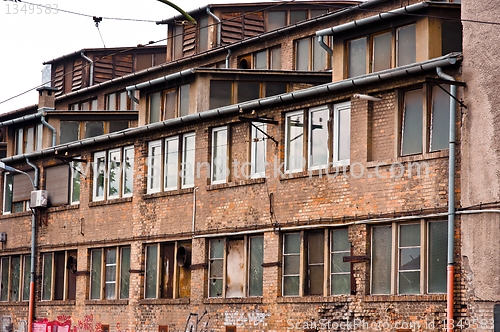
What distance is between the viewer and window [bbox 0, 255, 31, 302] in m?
33.8

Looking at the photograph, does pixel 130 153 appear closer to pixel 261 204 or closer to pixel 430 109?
pixel 261 204

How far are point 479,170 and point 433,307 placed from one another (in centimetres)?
290

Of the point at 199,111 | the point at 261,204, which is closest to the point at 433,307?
the point at 261,204

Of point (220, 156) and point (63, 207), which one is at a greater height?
point (220, 156)

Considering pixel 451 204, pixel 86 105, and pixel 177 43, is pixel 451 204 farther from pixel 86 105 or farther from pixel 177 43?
pixel 86 105

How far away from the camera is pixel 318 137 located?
2380 centimetres

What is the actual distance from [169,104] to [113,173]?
125 inches

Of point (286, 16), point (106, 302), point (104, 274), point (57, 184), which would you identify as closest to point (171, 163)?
point (104, 274)

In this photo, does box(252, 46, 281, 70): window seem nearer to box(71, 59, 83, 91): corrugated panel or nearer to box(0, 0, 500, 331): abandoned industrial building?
box(0, 0, 500, 331): abandoned industrial building

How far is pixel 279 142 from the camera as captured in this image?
24734 mm

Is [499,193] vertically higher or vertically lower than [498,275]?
higher

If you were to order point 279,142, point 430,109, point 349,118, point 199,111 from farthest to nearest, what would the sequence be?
1. point 199,111
2. point 279,142
3. point 349,118
4. point 430,109

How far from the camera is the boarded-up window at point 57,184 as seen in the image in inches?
1281

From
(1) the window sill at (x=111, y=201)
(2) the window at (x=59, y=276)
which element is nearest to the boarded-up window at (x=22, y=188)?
(2) the window at (x=59, y=276)
